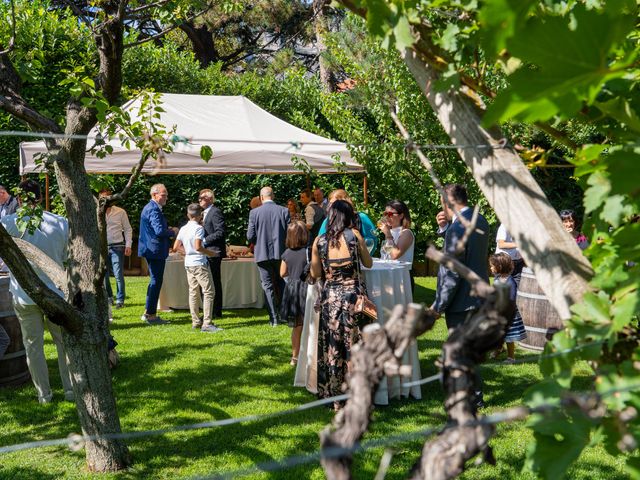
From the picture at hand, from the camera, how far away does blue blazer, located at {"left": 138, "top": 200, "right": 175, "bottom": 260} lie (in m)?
9.00

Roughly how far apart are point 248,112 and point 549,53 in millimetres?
9827

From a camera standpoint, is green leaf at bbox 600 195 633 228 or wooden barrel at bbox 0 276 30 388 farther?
wooden barrel at bbox 0 276 30 388

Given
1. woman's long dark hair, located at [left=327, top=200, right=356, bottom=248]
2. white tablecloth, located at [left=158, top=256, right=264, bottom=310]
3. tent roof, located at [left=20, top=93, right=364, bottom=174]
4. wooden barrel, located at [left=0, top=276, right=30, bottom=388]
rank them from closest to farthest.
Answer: woman's long dark hair, located at [left=327, top=200, right=356, bottom=248] < wooden barrel, located at [left=0, top=276, right=30, bottom=388] < tent roof, located at [left=20, top=93, right=364, bottom=174] < white tablecloth, located at [left=158, top=256, right=264, bottom=310]

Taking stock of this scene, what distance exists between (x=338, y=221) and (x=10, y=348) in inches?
124

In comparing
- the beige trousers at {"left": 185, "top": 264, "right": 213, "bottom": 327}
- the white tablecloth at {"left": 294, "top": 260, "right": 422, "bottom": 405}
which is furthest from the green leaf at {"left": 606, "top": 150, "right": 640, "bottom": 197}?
the beige trousers at {"left": 185, "top": 264, "right": 213, "bottom": 327}

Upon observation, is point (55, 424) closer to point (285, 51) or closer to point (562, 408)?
point (562, 408)

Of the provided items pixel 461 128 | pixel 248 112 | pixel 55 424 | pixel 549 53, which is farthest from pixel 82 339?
pixel 248 112

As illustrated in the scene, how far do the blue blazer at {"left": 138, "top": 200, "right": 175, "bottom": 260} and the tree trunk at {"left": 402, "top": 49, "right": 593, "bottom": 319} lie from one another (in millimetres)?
7471

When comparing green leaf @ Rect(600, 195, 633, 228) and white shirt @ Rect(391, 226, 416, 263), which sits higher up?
green leaf @ Rect(600, 195, 633, 228)

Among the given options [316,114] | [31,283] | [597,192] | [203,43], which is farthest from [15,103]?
[203,43]

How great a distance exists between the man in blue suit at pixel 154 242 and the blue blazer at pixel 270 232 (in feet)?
3.86

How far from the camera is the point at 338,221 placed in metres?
5.48

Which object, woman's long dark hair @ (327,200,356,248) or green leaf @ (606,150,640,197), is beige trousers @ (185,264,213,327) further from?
green leaf @ (606,150,640,197)

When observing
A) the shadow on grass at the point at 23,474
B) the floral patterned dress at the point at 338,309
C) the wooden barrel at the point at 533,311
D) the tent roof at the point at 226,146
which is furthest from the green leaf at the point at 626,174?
the tent roof at the point at 226,146
